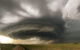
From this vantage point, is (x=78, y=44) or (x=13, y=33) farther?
(x=13, y=33)

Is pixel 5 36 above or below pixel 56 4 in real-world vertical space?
below

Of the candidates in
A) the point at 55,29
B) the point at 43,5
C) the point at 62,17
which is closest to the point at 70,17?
the point at 62,17

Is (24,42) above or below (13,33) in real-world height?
below

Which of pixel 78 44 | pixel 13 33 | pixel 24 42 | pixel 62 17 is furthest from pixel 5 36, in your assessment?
pixel 78 44

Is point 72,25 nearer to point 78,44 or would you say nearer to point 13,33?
point 78,44

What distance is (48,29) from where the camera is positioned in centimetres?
120

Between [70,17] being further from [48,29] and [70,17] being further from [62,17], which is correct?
[48,29]

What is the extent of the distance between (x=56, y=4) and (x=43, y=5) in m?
0.13

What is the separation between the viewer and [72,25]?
1.17 m

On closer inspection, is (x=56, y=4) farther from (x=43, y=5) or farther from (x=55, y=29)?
(x=55, y=29)

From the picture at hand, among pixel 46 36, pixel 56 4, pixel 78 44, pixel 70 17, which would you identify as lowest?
pixel 78 44

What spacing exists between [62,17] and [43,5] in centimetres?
23

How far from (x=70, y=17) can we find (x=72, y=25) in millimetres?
81

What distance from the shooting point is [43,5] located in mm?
1207
